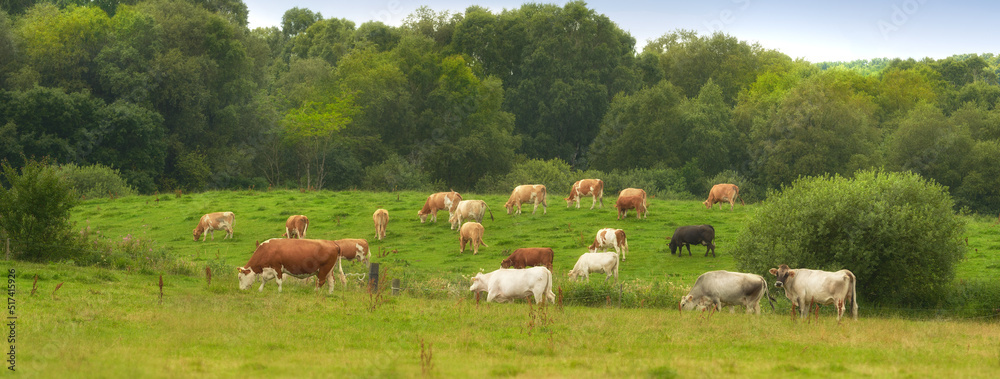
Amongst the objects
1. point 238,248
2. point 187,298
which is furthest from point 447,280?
point 238,248

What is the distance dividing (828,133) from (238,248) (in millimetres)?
44394

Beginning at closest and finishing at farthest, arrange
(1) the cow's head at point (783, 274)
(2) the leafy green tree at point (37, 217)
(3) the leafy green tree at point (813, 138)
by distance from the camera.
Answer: (1) the cow's head at point (783, 274)
(2) the leafy green tree at point (37, 217)
(3) the leafy green tree at point (813, 138)

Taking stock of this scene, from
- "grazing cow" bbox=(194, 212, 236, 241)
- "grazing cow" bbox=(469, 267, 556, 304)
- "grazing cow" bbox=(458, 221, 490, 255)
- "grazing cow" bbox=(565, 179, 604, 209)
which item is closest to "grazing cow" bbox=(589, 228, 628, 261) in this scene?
"grazing cow" bbox=(458, 221, 490, 255)

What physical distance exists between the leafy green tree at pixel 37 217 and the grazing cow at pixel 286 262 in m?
6.30

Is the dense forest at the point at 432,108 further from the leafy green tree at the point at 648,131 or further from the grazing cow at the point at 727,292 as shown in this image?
the grazing cow at the point at 727,292

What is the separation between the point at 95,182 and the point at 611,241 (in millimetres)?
31967

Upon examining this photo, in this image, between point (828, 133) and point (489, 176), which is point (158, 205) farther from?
point (828, 133)

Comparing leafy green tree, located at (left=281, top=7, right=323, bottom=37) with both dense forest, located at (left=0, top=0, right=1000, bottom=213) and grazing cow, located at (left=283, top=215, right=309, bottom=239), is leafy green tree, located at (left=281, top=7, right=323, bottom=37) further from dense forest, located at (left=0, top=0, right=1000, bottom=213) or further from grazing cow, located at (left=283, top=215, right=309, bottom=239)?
grazing cow, located at (left=283, top=215, right=309, bottom=239)

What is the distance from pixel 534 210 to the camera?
3672cm

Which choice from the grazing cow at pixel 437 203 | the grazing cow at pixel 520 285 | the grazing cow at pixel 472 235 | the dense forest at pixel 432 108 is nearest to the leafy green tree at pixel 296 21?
the dense forest at pixel 432 108

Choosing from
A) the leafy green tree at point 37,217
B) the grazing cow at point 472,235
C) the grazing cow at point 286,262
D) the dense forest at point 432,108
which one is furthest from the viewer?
the dense forest at point 432,108

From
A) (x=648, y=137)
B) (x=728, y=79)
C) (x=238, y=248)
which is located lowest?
(x=238, y=248)

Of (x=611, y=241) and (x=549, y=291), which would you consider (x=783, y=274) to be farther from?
(x=611, y=241)

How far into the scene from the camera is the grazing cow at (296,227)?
32.4 m
